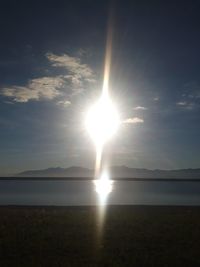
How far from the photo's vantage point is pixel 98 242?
21203mm

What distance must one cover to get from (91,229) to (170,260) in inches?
332

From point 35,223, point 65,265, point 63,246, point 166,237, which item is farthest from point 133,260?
point 35,223

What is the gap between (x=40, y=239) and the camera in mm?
22203

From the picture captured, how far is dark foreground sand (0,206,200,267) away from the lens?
684 inches

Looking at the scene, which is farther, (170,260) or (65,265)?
(170,260)

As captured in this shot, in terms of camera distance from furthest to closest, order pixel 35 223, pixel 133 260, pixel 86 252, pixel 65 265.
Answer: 1. pixel 35 223
2. pixel 86 252
3. pixel 133 260
4. pixel 65 265

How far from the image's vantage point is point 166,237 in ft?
75.0

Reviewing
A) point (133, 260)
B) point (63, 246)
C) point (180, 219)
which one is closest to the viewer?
point (133, 260)

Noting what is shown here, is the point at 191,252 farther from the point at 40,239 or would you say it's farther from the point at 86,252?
the point at 40,239

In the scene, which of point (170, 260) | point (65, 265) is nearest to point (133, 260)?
point (170, 260)

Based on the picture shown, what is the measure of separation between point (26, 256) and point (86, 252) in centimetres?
275

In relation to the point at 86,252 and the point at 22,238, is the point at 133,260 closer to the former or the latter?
the point at 86,252

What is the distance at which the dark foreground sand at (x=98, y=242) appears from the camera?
17.4 metres

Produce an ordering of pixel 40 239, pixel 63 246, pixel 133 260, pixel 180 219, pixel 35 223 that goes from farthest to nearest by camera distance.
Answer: pixel 180 219, pixel 35 223, pixel 40 239, pixel 63 246, pixel 133 260
